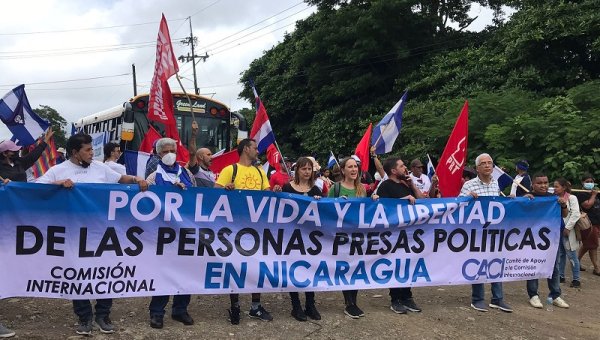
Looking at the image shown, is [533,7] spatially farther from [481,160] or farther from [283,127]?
[283,127]

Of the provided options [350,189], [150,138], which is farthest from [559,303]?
[150,138]

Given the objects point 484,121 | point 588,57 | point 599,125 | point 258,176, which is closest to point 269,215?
point 258,176

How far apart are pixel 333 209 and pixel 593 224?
5252mm

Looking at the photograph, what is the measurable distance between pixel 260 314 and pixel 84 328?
5.62 feet

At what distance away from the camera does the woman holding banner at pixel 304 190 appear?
5.60m

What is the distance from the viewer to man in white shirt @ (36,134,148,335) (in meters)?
4.77

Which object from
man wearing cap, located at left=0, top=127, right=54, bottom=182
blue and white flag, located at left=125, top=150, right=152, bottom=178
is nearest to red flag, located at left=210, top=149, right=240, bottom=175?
blue and white flag, located at left=125, top=150, right=152, bottom=178

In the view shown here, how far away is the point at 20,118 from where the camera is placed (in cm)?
669

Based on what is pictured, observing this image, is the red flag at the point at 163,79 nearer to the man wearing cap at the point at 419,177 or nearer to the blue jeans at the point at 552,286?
the man wearing cap at the point at 419,177

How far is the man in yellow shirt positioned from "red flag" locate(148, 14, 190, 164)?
274cm

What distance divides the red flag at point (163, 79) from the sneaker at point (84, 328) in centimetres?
360

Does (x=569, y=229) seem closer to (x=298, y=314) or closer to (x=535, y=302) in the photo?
(x=535, y=302)

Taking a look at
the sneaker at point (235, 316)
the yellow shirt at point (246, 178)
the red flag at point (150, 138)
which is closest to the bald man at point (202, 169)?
the yellow shirt at point (246, 178)

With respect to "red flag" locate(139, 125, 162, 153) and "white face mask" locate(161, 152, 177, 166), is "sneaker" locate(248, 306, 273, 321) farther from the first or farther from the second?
"red flag" locate(139, 125, 162, 153)
